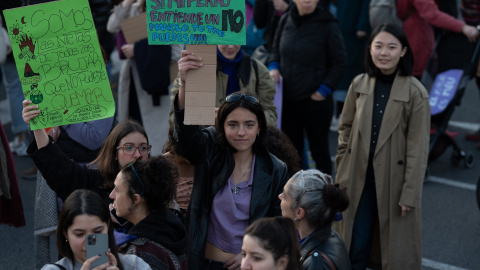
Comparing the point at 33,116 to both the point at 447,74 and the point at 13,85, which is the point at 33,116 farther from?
the point at 447,74

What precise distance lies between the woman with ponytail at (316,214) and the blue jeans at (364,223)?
156 centimetres

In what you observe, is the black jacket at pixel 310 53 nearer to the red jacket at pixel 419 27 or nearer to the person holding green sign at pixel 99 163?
the red jacket at pixel 419 27

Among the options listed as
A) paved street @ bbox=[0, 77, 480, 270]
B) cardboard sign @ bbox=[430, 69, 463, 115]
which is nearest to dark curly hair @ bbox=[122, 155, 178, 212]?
paved street @ bbox=[0, 77, 480, 270]

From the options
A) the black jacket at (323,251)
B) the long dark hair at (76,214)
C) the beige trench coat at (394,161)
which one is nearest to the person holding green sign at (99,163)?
the long dark hair at (76,214)

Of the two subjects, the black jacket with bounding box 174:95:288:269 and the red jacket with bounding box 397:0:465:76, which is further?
the red jacket with bounding box 397:0:465:76

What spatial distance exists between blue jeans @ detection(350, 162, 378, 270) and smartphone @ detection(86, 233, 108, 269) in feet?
9.06

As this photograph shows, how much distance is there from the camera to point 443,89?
8227mm

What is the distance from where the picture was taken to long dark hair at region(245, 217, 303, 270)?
3.26 metres

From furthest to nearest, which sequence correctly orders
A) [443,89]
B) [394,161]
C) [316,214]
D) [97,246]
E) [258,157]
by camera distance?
[443,89] → [394,161] → [258,157] → [316,214] → [97,246]

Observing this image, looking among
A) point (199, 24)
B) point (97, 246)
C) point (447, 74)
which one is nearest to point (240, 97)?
point (199, 24)

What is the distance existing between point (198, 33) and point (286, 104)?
313 cm

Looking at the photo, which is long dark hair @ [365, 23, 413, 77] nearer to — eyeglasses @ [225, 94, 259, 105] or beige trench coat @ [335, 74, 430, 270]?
beige trench coat @ [335, 74, 430, 270]

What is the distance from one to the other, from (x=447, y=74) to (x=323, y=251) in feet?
16.7

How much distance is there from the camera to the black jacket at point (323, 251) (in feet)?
11.8
